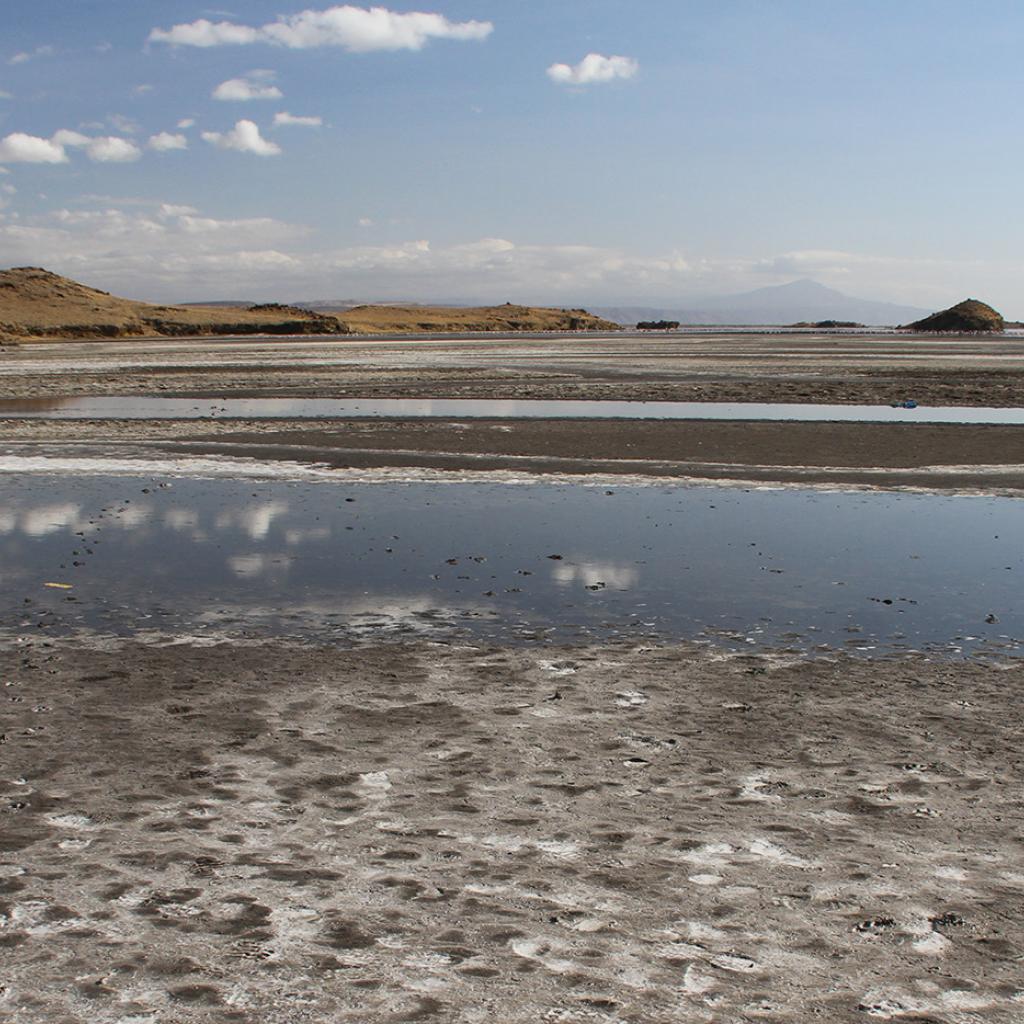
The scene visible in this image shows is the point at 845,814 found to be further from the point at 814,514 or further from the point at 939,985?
the point at 814,514

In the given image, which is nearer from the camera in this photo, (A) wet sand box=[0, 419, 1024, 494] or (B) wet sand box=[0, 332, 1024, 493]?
(A) wet sand box=[0, 419, 1024, 494]

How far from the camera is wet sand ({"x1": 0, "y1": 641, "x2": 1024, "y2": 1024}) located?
15.1 feet

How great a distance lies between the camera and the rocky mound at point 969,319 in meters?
168

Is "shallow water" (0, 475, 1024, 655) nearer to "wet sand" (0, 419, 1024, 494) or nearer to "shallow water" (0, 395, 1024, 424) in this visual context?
"wet sand" (0, 419, 1024, 494)

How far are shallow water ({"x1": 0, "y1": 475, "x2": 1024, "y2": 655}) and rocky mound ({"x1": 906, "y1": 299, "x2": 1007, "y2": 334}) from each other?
533 ft

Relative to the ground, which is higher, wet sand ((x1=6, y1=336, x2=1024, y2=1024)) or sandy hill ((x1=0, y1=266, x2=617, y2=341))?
sandy hill ((x1=0, y1=266, x2=617, y2=341))

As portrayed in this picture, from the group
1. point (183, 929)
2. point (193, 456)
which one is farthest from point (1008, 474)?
point (183, 929)

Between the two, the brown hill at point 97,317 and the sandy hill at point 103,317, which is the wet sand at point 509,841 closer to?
the sandy hill at point 103,317

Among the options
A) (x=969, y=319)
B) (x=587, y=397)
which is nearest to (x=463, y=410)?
(x=587, y=397)

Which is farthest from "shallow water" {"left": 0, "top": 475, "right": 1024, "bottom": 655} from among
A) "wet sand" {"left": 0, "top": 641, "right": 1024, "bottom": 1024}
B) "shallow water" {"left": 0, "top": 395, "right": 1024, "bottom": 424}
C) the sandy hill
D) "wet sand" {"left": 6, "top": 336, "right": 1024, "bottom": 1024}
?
the sandy hill

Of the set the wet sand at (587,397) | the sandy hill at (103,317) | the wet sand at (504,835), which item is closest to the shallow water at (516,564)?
the wet sand at (504,835)

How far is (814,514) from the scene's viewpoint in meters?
16.7

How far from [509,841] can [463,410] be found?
1084 inches

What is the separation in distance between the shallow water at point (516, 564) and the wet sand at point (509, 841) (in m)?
1.29
